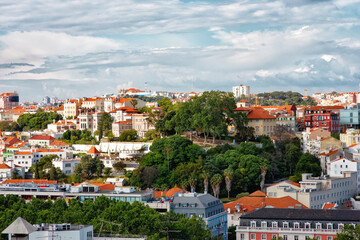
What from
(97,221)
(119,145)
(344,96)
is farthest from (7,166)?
(344,96)

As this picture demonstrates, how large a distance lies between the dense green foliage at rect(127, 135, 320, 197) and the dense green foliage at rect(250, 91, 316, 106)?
68347 millimetres

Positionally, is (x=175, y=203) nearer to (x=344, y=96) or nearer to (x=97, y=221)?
(x=97, y=221)

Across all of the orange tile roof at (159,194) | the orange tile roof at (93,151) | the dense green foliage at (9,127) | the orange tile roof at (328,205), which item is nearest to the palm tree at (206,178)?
the orange tile roof at (159,194)

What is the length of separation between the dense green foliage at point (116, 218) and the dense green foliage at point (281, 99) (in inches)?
3693

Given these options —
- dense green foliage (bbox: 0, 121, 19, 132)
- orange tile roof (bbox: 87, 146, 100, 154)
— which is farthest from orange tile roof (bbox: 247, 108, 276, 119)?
dense green foliage (bbox: 0, 121, 19, 132)

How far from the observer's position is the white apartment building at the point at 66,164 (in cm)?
8112

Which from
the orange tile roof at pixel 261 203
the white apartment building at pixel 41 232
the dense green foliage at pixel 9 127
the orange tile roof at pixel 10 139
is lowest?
the orange tile roof at pixel 261 203

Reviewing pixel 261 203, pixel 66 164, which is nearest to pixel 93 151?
pixel 66 164

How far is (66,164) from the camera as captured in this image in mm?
81562

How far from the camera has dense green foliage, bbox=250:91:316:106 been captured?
14525 cm

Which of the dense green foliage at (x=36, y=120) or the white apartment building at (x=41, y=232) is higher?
the dense green foliage at (x=36, y=120)

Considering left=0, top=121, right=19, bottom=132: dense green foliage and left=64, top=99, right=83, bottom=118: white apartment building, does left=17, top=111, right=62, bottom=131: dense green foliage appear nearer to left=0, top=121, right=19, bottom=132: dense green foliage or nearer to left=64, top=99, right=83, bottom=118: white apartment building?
left=0, top=121, right=19, bottom=132: dense green foliage

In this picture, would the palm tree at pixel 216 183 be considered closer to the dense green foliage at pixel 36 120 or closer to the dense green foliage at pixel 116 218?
the dense green foliage at pixel 116 218

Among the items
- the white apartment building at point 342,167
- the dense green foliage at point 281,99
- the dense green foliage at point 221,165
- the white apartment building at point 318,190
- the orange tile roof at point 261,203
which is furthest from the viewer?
the dense green foliage at point 281,99
